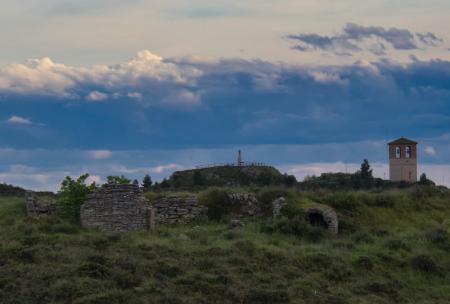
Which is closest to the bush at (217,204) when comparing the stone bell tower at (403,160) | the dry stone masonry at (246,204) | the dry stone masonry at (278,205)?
the dry stone masonry at (246,204)

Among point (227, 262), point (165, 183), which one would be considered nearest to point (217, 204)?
point (227, 262)

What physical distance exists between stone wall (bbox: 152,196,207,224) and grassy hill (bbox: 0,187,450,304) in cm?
60

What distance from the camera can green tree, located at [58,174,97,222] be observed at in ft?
96.4

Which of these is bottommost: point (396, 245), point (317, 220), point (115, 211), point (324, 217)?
point (396, 245)

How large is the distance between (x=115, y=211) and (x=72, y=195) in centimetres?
217

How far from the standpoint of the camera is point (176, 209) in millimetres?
30359

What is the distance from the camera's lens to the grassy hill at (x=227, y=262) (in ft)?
66.6

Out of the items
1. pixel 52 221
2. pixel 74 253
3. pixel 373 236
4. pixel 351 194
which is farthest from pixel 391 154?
pixel 74 253

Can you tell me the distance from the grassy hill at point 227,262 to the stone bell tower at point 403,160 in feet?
80.4

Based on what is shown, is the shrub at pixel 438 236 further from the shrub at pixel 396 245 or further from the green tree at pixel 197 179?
the green tree at pixel 197 179

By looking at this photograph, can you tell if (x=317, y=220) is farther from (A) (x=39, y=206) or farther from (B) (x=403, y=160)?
(B) (x=403, y=160)

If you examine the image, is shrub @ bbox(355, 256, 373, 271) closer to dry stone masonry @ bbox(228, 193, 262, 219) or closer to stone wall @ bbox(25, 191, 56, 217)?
dry stone masonry @ bbox(228, 193, 262, 219)

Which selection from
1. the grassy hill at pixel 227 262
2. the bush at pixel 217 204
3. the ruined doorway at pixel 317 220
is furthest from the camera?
the bush at pixel 217 204

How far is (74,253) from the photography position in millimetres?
22984
